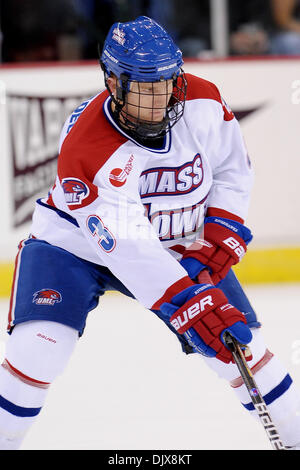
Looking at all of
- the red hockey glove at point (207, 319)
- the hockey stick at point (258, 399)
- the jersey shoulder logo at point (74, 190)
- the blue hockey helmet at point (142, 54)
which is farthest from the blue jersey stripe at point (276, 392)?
the blue hockey helmet at point (142, 54)

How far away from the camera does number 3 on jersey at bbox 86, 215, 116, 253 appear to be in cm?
217

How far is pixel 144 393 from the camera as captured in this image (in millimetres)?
3221

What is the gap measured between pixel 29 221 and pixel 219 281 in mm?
2075

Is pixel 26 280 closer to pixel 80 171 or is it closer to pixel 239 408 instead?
pixel 80 171

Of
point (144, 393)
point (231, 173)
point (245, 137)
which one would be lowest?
point (144, 393)

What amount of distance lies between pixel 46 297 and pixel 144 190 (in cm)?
38

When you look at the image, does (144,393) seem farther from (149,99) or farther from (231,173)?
(149,99)

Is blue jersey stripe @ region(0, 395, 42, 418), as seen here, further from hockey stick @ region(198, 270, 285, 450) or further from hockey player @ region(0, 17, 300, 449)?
hockey stick @ region(198, 270, 285, 450)

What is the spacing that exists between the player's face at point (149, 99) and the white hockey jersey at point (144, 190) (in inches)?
3.9

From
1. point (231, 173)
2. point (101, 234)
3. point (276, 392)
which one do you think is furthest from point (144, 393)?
point (101, 234)

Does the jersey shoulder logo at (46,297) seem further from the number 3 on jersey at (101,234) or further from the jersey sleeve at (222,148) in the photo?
the jersey sleeve at (222,148)

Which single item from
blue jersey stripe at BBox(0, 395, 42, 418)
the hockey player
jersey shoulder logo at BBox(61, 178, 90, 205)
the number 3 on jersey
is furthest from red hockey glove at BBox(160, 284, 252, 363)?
blue jersey stripe at BBox(0, 395, 42, 418)

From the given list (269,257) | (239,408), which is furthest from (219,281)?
(269,257)
